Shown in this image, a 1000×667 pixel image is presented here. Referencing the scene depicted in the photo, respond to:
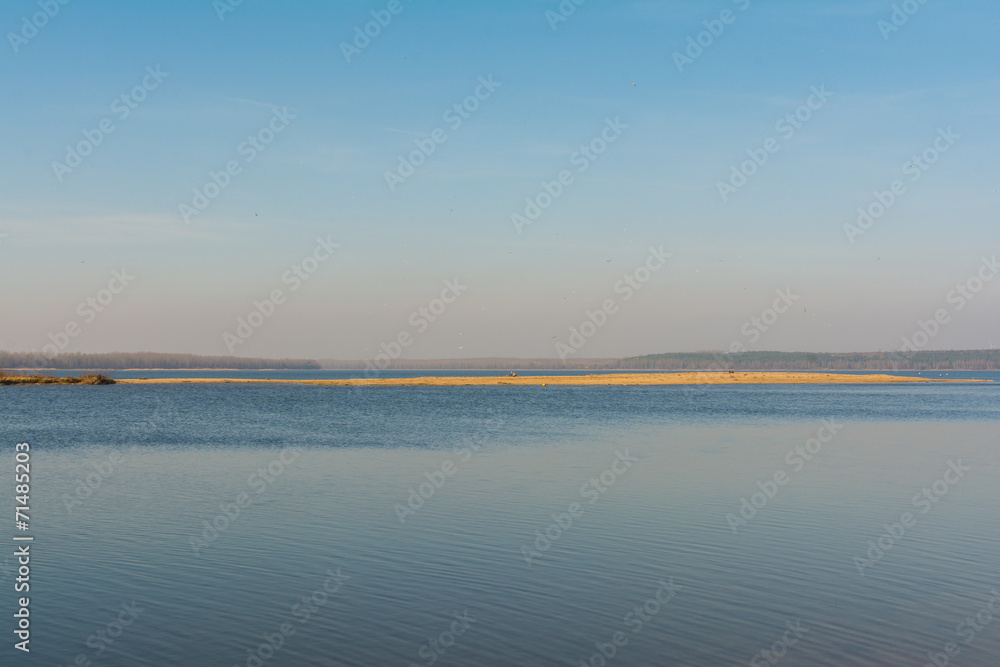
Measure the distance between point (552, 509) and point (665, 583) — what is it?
20.9 ft

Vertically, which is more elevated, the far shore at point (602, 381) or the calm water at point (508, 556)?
the far shore at point (602, 381)

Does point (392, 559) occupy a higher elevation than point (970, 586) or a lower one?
lower

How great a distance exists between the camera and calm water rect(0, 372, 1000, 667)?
10.5 meters

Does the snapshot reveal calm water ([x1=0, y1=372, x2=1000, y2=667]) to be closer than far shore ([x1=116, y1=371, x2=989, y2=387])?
Yes

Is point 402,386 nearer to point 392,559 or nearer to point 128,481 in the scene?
point 128,481

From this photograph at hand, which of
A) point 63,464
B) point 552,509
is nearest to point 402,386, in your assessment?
point 63,464

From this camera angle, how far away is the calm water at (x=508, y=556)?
10484 millimetres

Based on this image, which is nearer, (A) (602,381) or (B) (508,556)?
(B) (508,556)

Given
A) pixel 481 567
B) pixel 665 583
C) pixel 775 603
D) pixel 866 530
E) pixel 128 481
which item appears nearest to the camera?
pixel 775 603

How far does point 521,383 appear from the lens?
139250 millimetres

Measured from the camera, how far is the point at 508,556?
15.0 m

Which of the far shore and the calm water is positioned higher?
the far shore

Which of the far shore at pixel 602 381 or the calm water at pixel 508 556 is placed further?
the far shore at pixel 602 381

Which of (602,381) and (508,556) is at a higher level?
(602,381)
